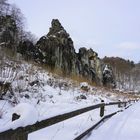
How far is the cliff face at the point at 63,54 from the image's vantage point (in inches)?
1590

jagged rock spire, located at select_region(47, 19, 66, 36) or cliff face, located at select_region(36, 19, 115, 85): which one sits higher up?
jagged rock spire, located at select_region(47, 19, 66, 36)

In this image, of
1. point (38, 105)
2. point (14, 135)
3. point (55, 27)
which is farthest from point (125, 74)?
point (14, 135)

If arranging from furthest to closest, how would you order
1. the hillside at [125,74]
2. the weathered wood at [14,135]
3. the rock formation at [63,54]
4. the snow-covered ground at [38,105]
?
the hillside at [125,74] < the rock formation at [63,54] < the snow-covered ground at [38,105] < the weathered wood at [14,135]

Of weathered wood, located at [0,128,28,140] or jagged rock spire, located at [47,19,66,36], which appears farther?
jagged rock spire, located at [47,19,66,36]

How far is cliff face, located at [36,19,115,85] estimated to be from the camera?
40.4 metres

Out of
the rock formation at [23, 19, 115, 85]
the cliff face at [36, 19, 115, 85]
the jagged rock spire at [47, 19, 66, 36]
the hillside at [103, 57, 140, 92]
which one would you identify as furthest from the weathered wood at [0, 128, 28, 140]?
the hillside at [103, 57, 140, 92]

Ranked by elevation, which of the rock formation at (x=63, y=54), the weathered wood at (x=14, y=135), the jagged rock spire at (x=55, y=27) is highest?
the jagged rock spire at (x=55, y=27)

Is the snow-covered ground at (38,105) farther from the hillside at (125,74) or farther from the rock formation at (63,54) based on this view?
the hillside at (125,74)

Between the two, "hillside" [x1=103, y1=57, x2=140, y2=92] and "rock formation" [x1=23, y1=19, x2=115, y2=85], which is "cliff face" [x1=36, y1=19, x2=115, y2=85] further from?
"hillside" [x1=103, y1=57, x2=140, y2=92]

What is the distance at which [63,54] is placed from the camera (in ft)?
146

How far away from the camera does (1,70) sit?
9820 mm

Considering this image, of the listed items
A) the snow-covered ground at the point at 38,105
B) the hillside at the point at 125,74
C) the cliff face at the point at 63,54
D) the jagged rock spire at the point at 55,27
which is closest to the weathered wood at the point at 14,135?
the snow-covered ground at the point at 38,105

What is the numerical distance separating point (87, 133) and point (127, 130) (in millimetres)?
2027

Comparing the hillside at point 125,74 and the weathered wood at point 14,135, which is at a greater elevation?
the hillside at point 125,74
